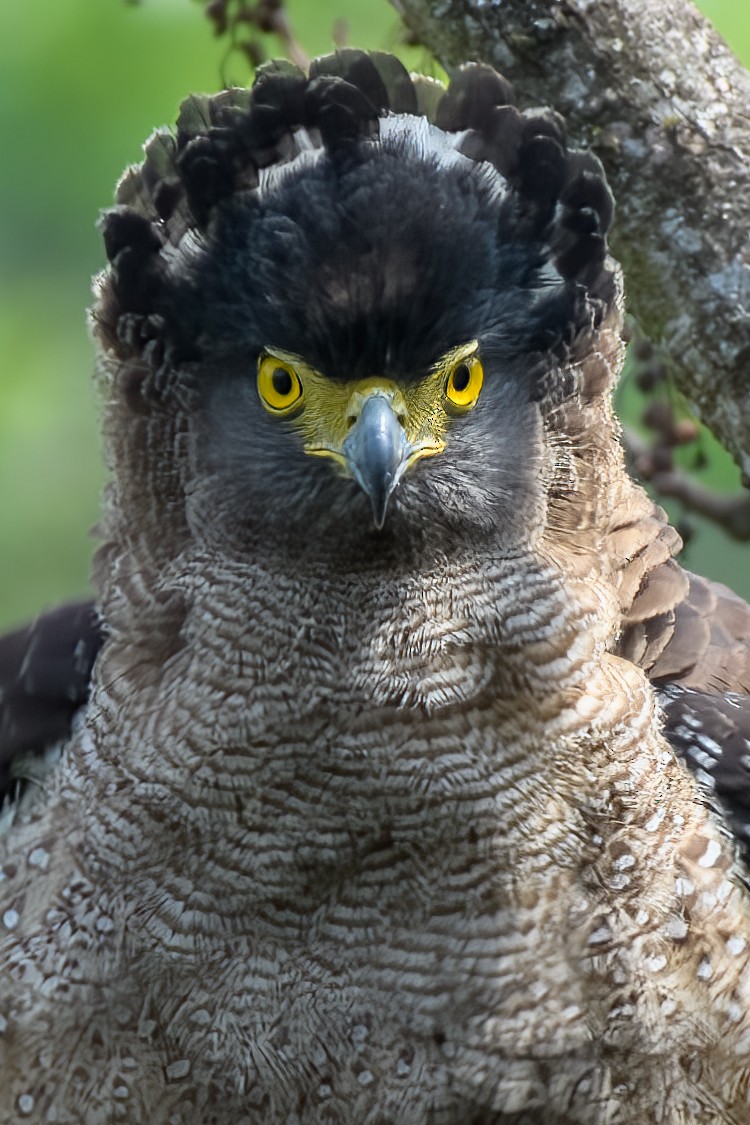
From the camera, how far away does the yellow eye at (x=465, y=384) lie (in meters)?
4.13

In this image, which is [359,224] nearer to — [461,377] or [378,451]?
[461,377]

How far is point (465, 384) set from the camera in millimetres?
4172

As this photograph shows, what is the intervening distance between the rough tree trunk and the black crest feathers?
51 cm

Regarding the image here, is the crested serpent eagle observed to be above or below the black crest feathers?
below

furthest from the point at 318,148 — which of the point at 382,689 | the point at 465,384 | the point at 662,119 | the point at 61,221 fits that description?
the point at 61,221

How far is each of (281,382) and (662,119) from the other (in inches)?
63.2

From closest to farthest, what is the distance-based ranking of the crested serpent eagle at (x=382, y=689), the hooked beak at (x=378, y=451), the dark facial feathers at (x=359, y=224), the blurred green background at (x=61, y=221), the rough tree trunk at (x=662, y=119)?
the hooked beak at (x=378, y=451), the dark facial feathers at (x=359, y=224), the crested serpent eagle at (x=382, y=689), the rough tree trunk at (x=662, y=119), the blurred green background at (x=61, y=221)

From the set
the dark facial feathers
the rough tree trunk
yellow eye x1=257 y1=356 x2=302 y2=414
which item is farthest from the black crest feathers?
the rough tree trunk

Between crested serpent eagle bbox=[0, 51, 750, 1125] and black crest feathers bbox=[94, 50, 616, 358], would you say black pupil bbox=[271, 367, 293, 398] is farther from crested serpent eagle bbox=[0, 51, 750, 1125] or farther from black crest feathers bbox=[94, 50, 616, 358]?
black crest feathers bbox=[94, 50, 616, 358]

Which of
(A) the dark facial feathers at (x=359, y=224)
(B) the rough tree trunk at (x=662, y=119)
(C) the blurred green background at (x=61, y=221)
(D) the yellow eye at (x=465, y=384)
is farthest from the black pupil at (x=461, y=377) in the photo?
(C) the blurred green background at (x=61, y=221)

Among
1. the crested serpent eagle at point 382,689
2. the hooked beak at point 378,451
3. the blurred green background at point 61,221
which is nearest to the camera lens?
the hooked beak at point 378,451

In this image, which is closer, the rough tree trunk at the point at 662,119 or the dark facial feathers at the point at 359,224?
the dark facial feathers at the point at 359,224

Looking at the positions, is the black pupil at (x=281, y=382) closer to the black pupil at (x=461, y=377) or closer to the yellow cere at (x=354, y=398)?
the yellow cere at (x=354, y=398)

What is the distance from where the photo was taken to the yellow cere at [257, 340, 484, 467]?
4.03 metres
